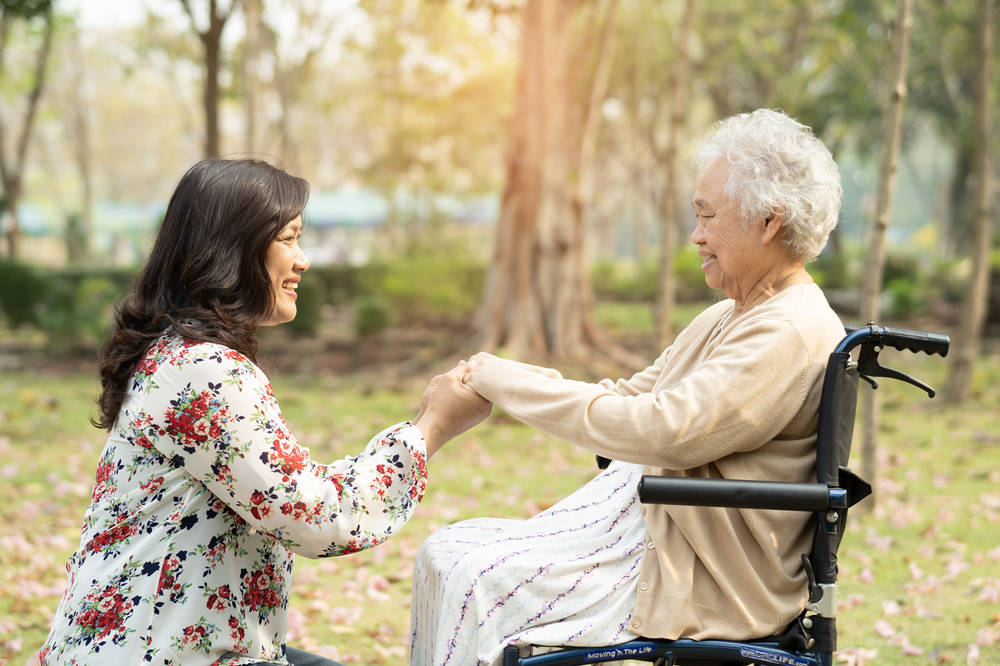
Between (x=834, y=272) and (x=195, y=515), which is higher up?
(x=195, y=515)

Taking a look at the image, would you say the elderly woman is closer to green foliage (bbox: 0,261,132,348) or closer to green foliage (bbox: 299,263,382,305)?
green foliage (bbox: 0,261,132,348)

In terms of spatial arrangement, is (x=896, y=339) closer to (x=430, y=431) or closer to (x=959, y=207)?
(x=430, y=431)

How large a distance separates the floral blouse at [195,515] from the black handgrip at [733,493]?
543 millimetres

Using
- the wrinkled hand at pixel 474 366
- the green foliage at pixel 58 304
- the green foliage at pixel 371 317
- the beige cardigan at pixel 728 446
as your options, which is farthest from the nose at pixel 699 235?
the green foliage at pixel 371 317

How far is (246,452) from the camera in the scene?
1.65 meters

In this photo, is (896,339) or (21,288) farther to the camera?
(21,288)

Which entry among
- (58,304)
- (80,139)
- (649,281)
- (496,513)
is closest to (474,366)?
(496,513)

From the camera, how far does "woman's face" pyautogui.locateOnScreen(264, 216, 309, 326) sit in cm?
189

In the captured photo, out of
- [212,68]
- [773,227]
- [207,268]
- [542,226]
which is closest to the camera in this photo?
[207,268]

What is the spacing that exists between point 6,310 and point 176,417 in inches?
566

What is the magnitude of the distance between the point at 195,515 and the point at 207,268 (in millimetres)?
499

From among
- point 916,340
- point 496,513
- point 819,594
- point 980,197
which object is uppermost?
point 980,197

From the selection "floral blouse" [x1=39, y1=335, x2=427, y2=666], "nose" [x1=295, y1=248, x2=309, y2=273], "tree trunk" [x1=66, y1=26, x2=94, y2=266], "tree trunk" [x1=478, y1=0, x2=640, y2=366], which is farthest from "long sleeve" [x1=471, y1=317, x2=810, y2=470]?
"tree trunk" [x1=66, y1=26, x2=94, y2=266]

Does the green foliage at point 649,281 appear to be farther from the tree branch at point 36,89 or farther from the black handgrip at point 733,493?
the black handgrip at point 733,493
